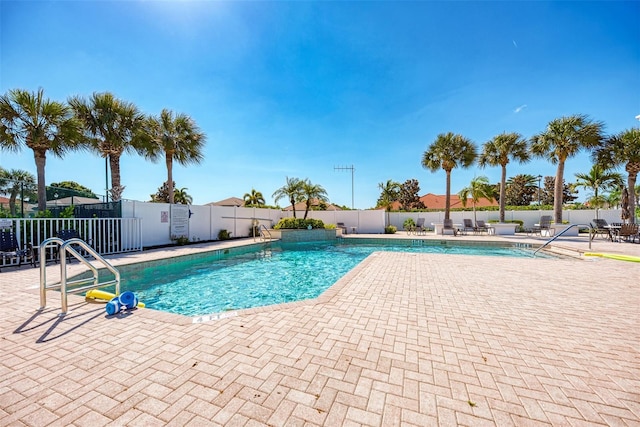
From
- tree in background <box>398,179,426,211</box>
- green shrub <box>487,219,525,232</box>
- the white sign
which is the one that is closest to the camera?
the white sign

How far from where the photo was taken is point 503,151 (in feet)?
55.9

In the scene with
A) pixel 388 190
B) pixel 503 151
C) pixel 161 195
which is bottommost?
pixel 161 195

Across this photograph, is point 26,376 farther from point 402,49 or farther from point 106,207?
point 402,49

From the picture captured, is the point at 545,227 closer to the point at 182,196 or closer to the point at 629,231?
the point at 629,231

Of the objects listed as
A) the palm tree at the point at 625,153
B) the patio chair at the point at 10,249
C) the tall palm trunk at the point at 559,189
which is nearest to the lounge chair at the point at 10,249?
the patio chair at the point at 10,249

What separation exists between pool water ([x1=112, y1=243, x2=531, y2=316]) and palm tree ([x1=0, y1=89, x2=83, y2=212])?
6.05 m

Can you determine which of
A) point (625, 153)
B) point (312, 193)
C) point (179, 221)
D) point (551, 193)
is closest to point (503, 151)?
point (625, 153)

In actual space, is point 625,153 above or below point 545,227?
above

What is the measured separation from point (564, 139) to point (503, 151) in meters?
3.08

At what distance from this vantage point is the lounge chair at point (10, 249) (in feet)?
20.9

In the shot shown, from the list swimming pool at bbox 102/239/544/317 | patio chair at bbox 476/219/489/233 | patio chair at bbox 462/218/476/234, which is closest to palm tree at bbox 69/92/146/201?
swimming pool at bbox 102/239/544/317

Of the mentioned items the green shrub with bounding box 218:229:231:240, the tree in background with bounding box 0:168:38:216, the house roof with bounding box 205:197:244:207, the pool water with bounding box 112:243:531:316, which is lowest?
the pool water with bounding box 112:243:531:316

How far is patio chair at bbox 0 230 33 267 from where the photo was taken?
638 cm

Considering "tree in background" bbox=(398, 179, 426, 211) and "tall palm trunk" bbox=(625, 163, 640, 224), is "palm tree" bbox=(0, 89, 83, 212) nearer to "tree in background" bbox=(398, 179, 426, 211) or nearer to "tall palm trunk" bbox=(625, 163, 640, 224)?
"tall palm trunk" bbox=(625, 163, 640, 224)
